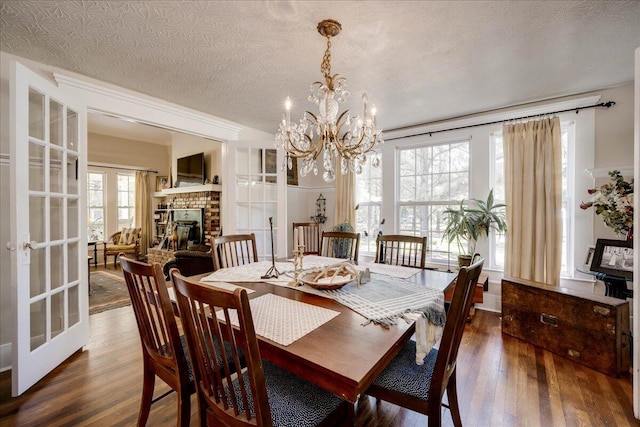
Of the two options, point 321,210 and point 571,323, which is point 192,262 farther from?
point 571,323

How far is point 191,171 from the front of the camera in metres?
5.13

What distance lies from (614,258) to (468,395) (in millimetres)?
1869

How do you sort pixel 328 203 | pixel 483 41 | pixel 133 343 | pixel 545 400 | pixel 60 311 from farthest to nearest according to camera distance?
pixel 328 203
pixel 133 343
pixel 60 311
pixel 483 41
pixel 545 400

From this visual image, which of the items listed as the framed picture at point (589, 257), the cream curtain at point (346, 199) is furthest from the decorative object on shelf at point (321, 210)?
the framed picture at point (589, 257)

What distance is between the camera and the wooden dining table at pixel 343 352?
0.78 m

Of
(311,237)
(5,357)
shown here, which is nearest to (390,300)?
(5,357)

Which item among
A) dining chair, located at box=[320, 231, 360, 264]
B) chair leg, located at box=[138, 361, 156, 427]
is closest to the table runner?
chair leg, located at box=[138, 361, 156, 427]

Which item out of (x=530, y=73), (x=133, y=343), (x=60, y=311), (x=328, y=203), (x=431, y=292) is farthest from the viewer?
(x=328, y=203)

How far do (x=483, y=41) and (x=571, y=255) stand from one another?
96.8 inches

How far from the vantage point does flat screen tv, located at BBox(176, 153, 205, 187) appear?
4938 millimetres

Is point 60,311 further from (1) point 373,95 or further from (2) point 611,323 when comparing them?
(2) point 611,323

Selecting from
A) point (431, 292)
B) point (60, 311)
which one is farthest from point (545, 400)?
point (60, 311)

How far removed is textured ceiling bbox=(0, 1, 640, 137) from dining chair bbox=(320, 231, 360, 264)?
1416mm

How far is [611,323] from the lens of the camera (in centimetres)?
199
